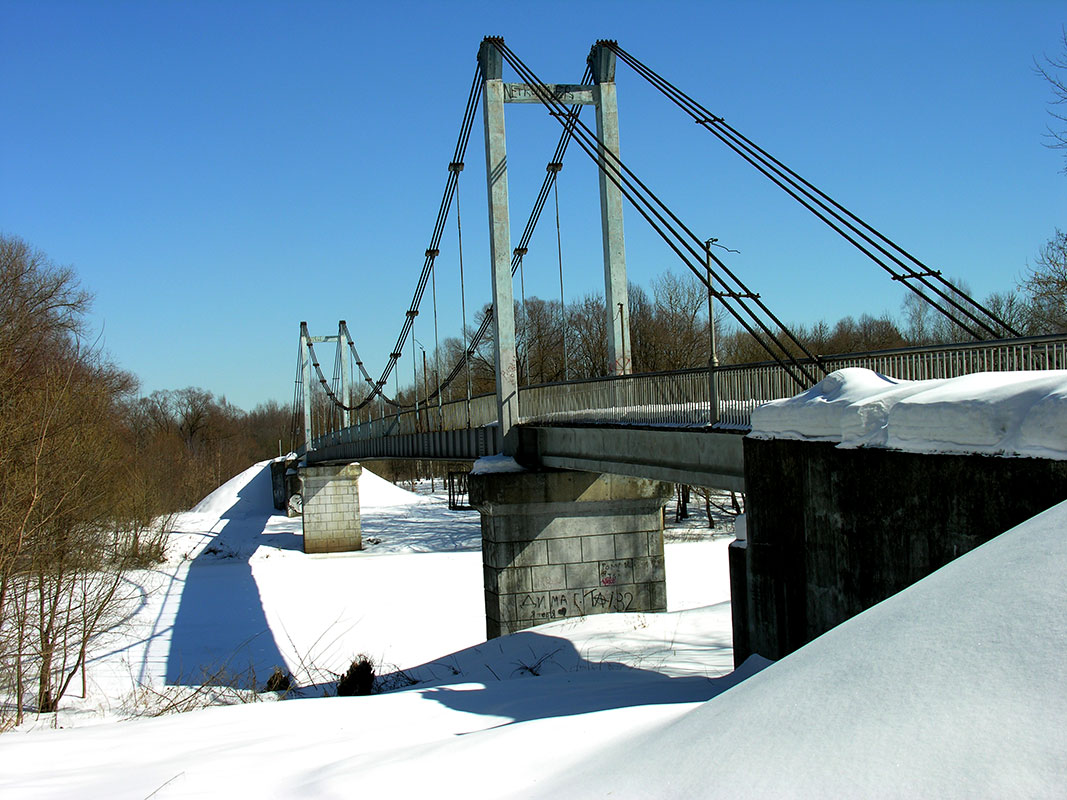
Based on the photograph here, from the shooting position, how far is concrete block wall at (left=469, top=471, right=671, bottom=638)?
16.5m

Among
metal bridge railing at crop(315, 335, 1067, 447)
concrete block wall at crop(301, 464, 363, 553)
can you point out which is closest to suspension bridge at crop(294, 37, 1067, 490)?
metal bridge railing at crop(315, 335, 1067, 447)

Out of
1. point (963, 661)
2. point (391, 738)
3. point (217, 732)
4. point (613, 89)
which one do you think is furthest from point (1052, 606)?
point (613, 89)

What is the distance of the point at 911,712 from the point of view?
2.81 m

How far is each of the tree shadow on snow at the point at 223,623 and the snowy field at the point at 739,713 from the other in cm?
378

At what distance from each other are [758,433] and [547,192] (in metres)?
16.7

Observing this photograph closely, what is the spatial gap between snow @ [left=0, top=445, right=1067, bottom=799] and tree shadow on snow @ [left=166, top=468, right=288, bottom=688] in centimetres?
315

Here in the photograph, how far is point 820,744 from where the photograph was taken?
9.46 ft

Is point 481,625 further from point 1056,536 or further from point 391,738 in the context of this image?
point 1056,536

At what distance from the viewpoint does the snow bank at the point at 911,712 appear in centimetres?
249

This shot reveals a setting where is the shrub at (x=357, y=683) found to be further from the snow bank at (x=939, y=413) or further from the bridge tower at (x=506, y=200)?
the snow bank at (x=939, y=413)

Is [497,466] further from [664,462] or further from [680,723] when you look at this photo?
[680,723]

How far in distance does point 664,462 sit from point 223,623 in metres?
15.6

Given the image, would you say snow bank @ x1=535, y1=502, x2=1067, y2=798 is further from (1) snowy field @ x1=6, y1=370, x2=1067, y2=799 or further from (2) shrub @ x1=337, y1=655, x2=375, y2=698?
(2) shrub @ x1=337, y1=655, x2=375, y2=698

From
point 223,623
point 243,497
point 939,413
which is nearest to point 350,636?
point 223,623
